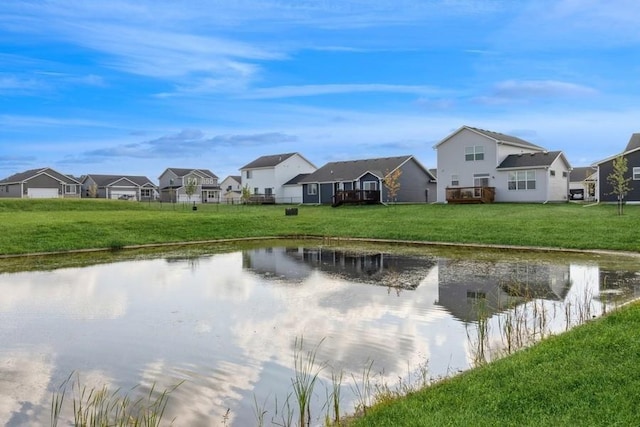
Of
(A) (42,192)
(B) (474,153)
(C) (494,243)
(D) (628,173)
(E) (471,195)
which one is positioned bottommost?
(C) (494,243)

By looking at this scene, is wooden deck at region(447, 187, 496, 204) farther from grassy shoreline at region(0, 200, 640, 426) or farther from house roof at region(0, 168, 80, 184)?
house roof at region(0, 168, 80, 184)

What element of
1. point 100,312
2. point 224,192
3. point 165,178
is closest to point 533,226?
point 100,312

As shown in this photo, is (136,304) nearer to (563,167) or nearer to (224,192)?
(563,167)

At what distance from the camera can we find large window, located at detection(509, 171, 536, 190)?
3928 cm

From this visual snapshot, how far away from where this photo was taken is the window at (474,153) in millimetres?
41812

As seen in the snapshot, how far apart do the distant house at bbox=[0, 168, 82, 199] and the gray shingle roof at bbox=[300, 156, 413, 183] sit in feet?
135

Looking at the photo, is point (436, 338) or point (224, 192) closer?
point (436, 338)

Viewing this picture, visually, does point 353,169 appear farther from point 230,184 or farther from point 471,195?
point 230,184

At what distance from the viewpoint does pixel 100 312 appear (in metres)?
10.3

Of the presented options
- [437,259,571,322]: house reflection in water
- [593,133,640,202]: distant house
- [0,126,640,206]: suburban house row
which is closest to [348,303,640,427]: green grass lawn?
[437,259,571,322]: house reflection in water

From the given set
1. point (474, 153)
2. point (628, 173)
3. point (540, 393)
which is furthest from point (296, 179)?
point (540, 393)

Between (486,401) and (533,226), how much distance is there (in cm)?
2077

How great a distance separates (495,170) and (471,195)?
2913 mm

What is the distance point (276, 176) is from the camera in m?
60.0
